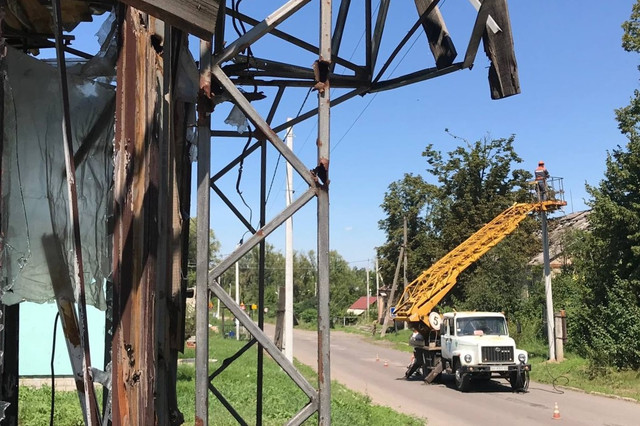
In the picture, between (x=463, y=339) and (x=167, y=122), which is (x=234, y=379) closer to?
(x=463, y=339)

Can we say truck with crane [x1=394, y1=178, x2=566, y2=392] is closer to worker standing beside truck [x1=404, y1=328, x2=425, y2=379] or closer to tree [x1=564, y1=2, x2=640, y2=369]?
worker standing beside truck [x1=404, y1=328, x2=425, y2=379]

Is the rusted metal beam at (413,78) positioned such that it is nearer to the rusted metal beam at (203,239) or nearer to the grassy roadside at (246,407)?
the rusted metal beam at (203,239)

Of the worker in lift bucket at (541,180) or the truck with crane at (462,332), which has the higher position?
the worker in lift bucket at (541,180)

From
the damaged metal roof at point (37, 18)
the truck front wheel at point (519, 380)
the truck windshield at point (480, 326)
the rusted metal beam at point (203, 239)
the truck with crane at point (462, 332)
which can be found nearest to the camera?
the rusted metal beam at point (203, 239)

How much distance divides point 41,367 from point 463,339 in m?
11.6

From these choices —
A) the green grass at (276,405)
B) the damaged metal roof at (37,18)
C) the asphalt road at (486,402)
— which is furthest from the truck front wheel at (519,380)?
the damaged metal roof at (37,18)

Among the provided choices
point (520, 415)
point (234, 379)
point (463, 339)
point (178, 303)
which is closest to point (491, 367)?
point (463, 339)

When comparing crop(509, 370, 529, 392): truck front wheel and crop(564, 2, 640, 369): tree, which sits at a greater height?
crop(564, 2, 640, 369): tree

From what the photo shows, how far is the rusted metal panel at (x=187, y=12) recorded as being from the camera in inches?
91.9

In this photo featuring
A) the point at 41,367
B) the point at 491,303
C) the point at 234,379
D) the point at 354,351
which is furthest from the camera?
the point at 354,351

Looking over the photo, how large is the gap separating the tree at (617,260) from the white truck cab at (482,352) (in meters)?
3.45

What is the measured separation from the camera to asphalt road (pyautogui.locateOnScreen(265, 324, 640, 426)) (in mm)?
12500

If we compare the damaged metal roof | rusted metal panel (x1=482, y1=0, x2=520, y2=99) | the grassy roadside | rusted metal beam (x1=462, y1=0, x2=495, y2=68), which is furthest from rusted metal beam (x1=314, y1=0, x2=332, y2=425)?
the grassy roadside

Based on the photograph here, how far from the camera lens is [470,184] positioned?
42000 mm
